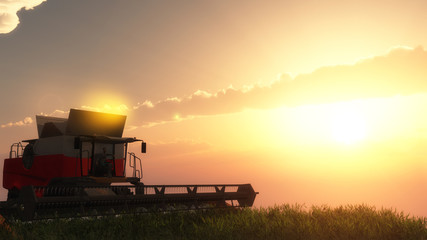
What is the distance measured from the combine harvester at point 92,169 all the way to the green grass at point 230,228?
738 mm

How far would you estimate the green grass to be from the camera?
8.89 meters

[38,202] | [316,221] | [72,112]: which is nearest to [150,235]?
[38,202]

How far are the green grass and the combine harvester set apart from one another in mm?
738

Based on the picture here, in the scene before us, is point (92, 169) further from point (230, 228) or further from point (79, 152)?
point (230, 228)

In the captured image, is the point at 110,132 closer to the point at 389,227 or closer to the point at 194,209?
the point at 194,209

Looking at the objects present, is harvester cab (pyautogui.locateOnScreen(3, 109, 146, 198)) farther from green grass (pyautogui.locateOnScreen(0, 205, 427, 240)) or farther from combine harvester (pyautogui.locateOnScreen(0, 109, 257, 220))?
green grass (pyautogui.locateOnScreen(0, 205, 427, 240))

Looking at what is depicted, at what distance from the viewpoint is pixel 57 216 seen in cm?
947

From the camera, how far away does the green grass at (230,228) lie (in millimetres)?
8891

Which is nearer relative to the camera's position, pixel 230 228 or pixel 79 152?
pixel 230 228

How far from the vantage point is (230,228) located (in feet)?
30.8

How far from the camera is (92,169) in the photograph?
1450cm

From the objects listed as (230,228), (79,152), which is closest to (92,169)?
(79,152)

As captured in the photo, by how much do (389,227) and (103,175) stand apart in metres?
8.58

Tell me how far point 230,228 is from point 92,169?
657 centimetres
